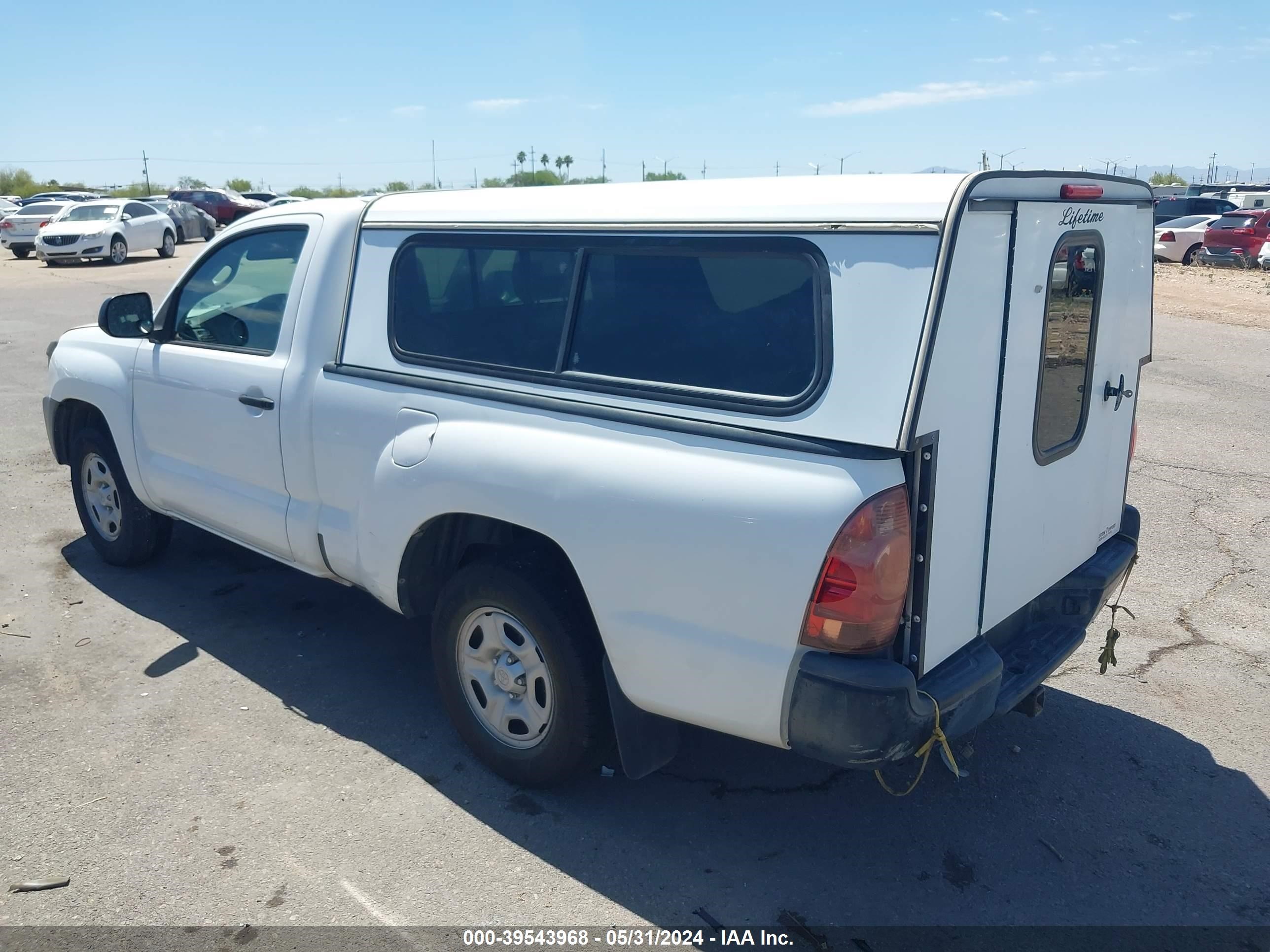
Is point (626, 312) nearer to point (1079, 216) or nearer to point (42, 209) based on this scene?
point (1079, 216)

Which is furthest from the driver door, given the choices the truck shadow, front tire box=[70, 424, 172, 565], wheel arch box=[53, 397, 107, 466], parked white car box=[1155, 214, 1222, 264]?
parked white car box=[1155, 214, 1222, 264]

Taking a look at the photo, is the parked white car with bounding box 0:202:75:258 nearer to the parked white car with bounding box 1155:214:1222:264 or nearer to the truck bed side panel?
the truck bed side panel

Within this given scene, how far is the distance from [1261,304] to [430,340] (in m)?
19.1

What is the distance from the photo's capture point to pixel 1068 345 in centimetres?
338

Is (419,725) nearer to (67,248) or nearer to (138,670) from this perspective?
(138,670)

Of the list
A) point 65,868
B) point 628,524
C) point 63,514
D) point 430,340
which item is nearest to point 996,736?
point 628,524

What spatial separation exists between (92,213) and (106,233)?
126 centimetres

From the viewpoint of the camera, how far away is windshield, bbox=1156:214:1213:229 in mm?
26719

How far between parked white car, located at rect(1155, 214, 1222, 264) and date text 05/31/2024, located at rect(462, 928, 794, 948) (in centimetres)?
2708

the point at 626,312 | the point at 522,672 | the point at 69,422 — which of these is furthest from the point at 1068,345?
the point at 69,422

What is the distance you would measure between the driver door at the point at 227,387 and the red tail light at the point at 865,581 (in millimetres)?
2515

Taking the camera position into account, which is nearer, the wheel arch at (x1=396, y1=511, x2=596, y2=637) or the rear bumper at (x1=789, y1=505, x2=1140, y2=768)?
the rear bumper at (x1=789, y1=505, x2=1140, y2=768)

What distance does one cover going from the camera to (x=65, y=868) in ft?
10.7

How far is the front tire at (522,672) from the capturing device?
3.33 m
